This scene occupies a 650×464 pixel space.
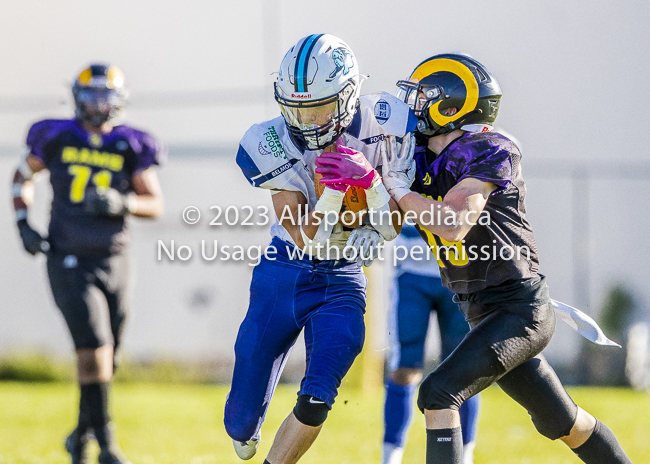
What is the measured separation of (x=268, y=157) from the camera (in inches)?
110

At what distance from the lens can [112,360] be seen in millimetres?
4383

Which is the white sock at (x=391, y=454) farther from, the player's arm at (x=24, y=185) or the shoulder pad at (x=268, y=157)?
the player's arm at (x=24, y=185)

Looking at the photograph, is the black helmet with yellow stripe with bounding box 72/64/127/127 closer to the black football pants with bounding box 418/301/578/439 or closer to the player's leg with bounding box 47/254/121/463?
the player's leg with bounding box 47/254/121/463

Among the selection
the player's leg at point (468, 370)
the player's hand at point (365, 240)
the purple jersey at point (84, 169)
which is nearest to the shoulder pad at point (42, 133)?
the purple jersey at point (84, 169)

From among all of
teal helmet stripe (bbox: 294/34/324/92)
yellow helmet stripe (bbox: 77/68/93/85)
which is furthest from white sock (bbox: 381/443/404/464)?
yellow helmet stripe (bbox: 77/68/93/85)

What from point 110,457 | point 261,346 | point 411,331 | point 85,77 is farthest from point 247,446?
point 85,77

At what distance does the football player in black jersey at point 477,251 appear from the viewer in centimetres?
251

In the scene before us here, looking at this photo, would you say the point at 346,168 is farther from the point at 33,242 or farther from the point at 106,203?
the point at 33,242

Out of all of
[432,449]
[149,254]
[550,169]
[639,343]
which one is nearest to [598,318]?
[639,343]

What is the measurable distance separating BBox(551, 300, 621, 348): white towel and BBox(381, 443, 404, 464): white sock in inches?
42.2

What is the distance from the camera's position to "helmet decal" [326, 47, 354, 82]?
270 centimetres

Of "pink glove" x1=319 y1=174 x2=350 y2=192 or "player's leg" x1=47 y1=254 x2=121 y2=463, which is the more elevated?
"pink glove" x1=319 y1=174 x2=350 y2=192

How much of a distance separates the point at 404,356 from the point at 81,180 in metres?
2.17

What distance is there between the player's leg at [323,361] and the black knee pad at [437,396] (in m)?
0.37
